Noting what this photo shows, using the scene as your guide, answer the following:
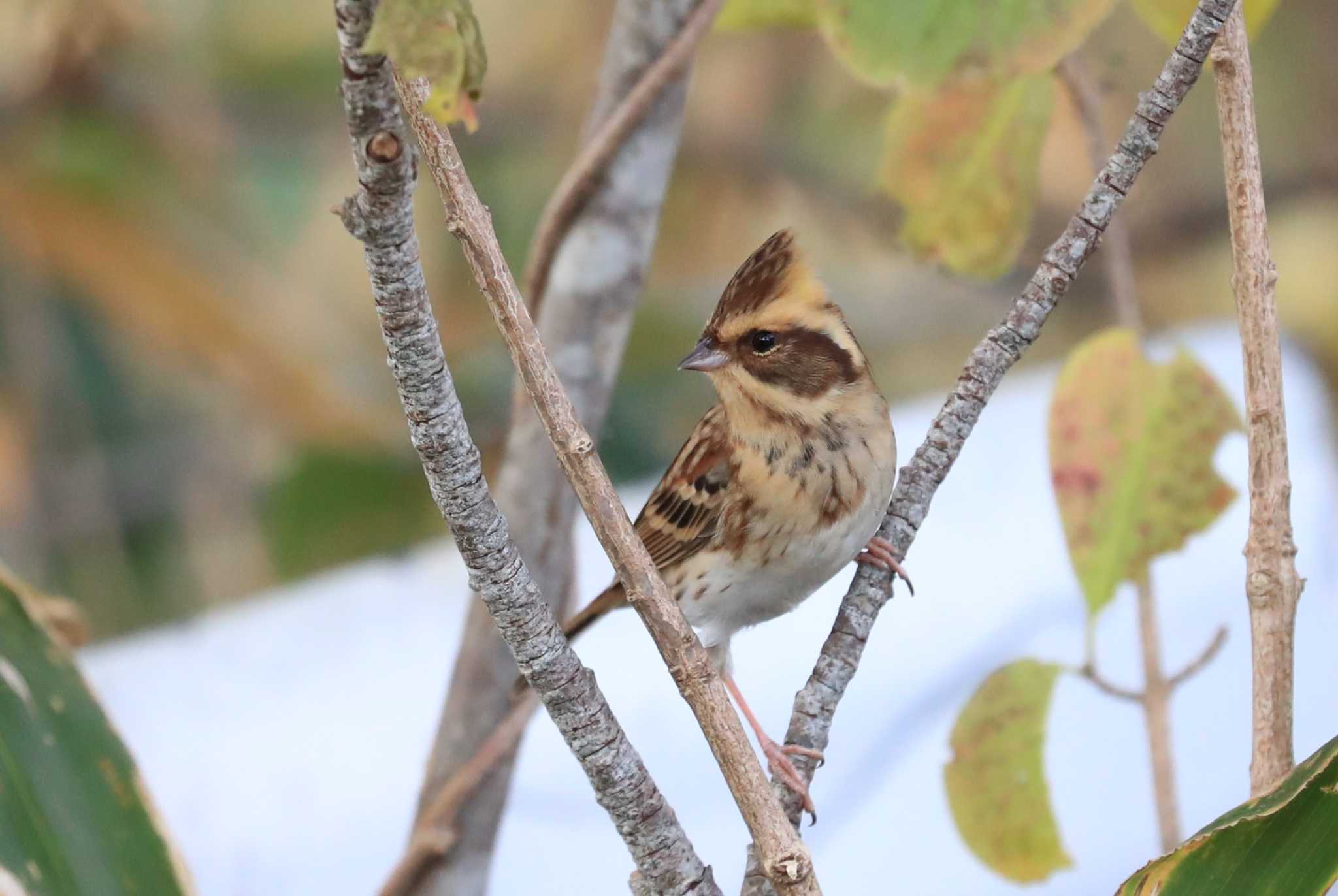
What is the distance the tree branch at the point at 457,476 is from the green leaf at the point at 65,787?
13.8 inches

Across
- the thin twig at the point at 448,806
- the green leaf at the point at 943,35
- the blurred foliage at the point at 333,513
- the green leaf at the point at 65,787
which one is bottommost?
the thin twig at the point at 448,806

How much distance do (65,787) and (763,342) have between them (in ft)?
1.81

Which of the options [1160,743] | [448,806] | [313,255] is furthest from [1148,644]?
[313,255]

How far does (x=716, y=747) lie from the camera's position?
21.8 inches

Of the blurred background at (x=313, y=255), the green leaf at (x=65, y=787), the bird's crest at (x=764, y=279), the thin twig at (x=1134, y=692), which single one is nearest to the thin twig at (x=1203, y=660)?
the thin twig at (x=1134, y=692)

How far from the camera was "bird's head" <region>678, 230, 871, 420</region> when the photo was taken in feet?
3.28

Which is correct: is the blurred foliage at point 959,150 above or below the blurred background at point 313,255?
below

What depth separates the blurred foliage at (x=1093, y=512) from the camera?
33.1 inches

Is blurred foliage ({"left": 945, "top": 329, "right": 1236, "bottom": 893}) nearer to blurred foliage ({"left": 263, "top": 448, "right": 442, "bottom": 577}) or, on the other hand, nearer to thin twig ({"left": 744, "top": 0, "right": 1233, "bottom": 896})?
thin twig ({"left": 744, "top": 0, "right": 1233, "bottom": 896})

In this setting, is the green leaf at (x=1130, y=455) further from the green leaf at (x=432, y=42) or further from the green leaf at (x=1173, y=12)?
the green leaf at (x=432, y=42)

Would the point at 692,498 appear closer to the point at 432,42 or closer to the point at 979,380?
the point at 979,380

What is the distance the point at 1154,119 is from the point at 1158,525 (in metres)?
0.32

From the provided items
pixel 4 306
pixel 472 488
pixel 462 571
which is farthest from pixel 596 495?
pixel 4 306

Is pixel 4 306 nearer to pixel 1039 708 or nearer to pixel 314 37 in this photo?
pixel 314 37
